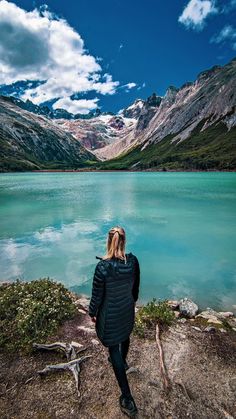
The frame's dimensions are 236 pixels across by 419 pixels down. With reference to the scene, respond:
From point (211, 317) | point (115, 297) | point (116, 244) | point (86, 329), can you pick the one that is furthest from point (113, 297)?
point (211, 317)

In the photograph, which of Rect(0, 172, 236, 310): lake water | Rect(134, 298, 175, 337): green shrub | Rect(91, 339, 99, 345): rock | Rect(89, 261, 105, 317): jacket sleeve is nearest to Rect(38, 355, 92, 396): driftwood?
Rect(91, 339, 99, 345): rock

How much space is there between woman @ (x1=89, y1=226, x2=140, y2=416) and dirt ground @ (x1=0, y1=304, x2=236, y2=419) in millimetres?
770

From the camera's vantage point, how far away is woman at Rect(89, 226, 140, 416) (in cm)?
642

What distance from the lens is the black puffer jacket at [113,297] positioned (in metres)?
6.40

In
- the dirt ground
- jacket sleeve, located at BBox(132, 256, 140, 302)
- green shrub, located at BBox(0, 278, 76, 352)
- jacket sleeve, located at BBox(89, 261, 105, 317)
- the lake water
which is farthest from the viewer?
the lake water

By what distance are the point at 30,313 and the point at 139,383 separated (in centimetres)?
457

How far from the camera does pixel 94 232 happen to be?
32.8m

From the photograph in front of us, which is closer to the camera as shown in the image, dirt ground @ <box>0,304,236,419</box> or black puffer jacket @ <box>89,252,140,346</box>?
black puffer jacket @ <box>89,252,140,346</box>

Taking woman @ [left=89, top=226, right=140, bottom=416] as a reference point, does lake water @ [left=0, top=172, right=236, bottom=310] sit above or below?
below

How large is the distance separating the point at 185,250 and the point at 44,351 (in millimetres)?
18527

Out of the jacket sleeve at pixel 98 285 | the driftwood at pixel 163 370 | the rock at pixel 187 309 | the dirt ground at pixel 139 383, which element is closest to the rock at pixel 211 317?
the rock at pixel 187 309

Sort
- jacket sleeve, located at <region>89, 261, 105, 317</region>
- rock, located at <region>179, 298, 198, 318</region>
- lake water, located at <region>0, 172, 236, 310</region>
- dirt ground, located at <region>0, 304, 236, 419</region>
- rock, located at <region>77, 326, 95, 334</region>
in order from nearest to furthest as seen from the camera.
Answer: jacket sleeve, located at <region>89, 261, 105, 317</region> < dirt ground, located at <region>0, 304, 236, 419</region> < rock, located at <region>77, 326, 95, 334</region> < rock, located at <region>179, 298, 198, 318</region> < lake water, located at <region>0, 172, 236, 310</region>

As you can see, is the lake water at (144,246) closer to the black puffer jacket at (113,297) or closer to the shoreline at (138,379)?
the shoreline at (138,379)

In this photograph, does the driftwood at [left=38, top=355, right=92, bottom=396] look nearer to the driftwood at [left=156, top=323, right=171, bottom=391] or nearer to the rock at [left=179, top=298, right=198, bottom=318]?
the driftwood at [left=156, top=323, right=171, bottom=391]
